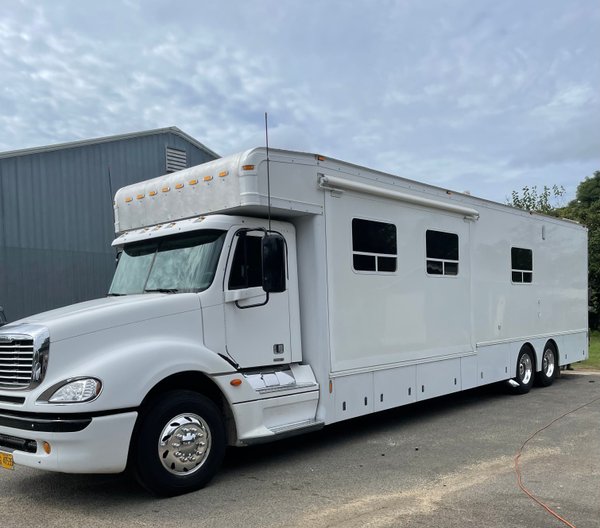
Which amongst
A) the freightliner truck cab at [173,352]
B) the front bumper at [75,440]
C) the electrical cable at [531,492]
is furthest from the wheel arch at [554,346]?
the front bumper at [75,440]

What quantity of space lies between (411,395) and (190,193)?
3934 millimetres

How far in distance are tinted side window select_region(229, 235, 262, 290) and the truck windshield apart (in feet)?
0.66

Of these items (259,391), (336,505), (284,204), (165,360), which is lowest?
(336,505)

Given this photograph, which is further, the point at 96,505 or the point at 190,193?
the point at 190,193

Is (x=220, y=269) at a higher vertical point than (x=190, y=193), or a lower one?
lower

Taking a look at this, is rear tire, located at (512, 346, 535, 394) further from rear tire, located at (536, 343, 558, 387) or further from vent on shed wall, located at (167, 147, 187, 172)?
vent on shed wall, located at (167, 147, 187, 172)

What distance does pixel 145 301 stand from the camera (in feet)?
18.0

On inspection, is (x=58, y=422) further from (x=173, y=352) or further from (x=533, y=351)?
(x=533, y=351)

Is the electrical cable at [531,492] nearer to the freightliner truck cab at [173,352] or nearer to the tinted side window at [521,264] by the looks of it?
the freightliner truck cab at [173,352]

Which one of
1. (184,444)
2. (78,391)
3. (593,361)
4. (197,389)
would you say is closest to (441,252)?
(197,389)

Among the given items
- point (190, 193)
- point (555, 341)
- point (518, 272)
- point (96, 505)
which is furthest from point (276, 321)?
point (555, 341)

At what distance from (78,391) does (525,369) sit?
340 inches

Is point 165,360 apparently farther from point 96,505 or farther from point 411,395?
point 411,395

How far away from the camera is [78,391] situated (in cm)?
472
